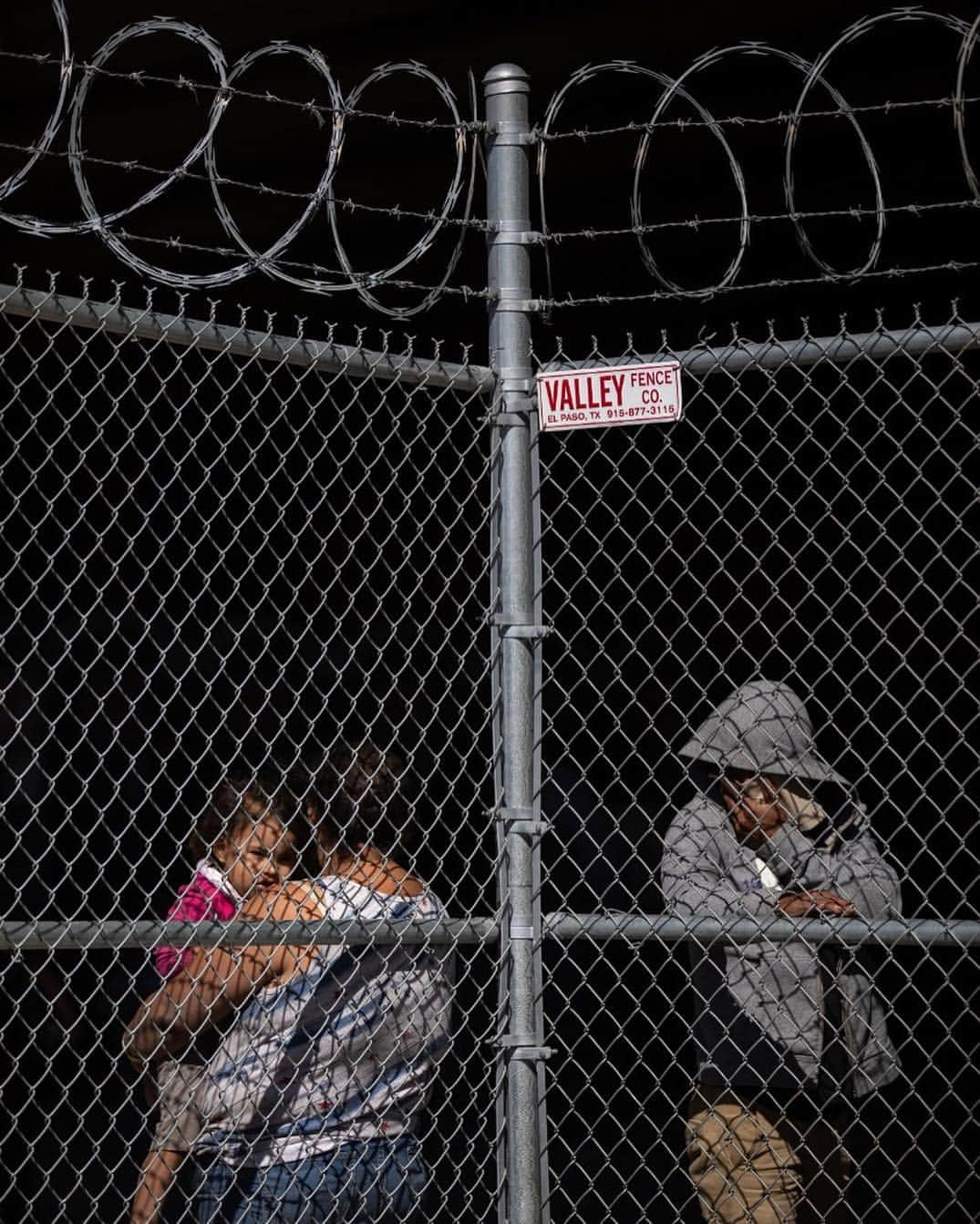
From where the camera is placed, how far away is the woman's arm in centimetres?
348

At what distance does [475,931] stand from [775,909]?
0.78 m

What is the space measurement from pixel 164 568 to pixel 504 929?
19.1 feet

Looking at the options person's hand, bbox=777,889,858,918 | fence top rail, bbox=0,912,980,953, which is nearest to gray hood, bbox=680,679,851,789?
person's hand, bbox=777,889,858,918

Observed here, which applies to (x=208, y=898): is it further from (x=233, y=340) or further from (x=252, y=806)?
(x=233, y=340)

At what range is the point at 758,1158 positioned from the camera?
12.3 ft

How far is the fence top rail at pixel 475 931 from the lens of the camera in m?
2.83

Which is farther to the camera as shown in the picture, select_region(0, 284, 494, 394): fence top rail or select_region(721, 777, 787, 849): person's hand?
select_region(721, 777, 787, 849): person's hand

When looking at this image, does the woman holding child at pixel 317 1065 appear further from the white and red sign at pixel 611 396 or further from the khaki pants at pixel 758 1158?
the white and red sign at pixel 611 396

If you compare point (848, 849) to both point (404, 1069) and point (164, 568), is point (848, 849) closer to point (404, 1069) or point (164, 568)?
point (404, 1069)

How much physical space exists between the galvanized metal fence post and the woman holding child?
33 cm

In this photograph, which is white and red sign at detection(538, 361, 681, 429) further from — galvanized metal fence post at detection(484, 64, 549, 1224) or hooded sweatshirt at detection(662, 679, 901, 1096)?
hooded sweatshirt at detection(662, 679, 901, 1096)

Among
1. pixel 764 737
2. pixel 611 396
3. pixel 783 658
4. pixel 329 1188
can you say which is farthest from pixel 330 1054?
pixel 783 658

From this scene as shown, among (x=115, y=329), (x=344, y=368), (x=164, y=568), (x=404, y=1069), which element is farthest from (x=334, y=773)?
(x=164, y=568)

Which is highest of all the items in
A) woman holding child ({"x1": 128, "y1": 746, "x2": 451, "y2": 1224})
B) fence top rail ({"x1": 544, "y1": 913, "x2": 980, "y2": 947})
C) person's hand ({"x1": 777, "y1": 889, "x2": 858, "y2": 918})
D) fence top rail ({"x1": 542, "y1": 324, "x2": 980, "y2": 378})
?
fence top rail ({"x1": 542, "y1": 324, "x2": 980, "y2": 378})
